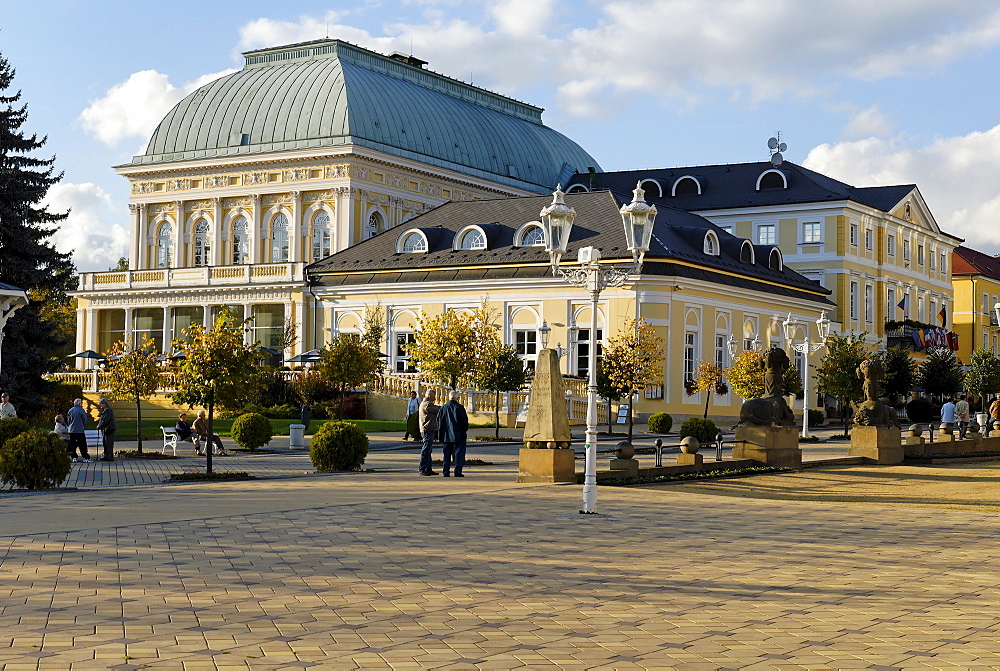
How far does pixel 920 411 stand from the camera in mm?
65000

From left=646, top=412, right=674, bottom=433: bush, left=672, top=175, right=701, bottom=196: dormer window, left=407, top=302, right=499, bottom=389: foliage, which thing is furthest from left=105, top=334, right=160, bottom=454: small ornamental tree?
left=672, top=175, right=701, bottom=196: dormer window

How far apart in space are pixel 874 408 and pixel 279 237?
49.1 meters

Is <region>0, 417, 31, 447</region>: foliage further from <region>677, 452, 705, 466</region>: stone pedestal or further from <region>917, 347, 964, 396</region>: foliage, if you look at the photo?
<region>917, 347, 964, 396</region>: foliage

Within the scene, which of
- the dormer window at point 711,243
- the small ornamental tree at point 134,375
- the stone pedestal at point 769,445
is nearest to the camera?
the stone pedestal at point 769,445

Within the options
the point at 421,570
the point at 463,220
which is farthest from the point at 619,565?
the point at 463,220

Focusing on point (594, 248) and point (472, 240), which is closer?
point (594, 248)

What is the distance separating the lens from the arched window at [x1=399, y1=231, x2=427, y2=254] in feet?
205

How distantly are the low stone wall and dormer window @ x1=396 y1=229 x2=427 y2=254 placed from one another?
94.7 ft

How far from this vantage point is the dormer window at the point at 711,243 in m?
59.8

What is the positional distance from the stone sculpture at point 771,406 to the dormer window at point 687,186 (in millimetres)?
56122

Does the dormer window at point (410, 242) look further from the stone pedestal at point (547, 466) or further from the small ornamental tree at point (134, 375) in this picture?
the stone pedestal at point (547, 466)

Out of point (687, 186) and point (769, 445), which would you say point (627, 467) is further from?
point (687, 186)

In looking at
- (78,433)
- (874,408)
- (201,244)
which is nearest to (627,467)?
(874,408)

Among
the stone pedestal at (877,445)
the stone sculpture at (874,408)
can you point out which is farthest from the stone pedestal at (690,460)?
the stone sculpture at (874,408)
